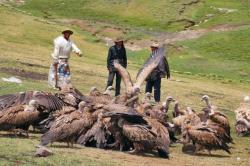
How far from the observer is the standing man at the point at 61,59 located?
20.5m

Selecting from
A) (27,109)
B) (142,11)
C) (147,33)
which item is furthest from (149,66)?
(142,11)

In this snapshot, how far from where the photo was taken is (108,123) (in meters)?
14.3

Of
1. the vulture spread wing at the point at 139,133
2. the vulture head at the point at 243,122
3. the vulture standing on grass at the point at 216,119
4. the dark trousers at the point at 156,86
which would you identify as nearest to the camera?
the vulture spread wing at the point at 139,133

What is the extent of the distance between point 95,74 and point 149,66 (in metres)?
10.6

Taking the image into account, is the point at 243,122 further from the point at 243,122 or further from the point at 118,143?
the point at 118,143

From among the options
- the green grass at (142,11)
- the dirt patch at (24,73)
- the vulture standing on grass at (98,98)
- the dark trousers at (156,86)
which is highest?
the green grass at (142,11)

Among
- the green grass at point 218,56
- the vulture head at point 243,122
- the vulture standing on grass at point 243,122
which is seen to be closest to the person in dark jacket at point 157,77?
the vulture standing on grass at point 243,122

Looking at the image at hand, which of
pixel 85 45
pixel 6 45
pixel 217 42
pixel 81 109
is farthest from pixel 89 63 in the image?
pixel 81 109

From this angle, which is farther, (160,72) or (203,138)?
(160,72)

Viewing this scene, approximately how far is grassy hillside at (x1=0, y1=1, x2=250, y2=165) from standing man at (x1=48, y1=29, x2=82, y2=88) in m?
0.54

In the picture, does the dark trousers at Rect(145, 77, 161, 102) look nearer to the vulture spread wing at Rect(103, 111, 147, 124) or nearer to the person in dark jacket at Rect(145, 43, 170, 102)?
the person in dark jacket at Rect(145, 43, 170, 102)

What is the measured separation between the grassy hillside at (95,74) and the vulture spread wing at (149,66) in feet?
7.09

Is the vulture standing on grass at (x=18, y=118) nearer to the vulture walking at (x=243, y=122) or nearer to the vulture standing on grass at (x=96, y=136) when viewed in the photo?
the vulture standing on grass at (x=96, y=136)

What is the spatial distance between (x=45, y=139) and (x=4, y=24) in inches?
1150
